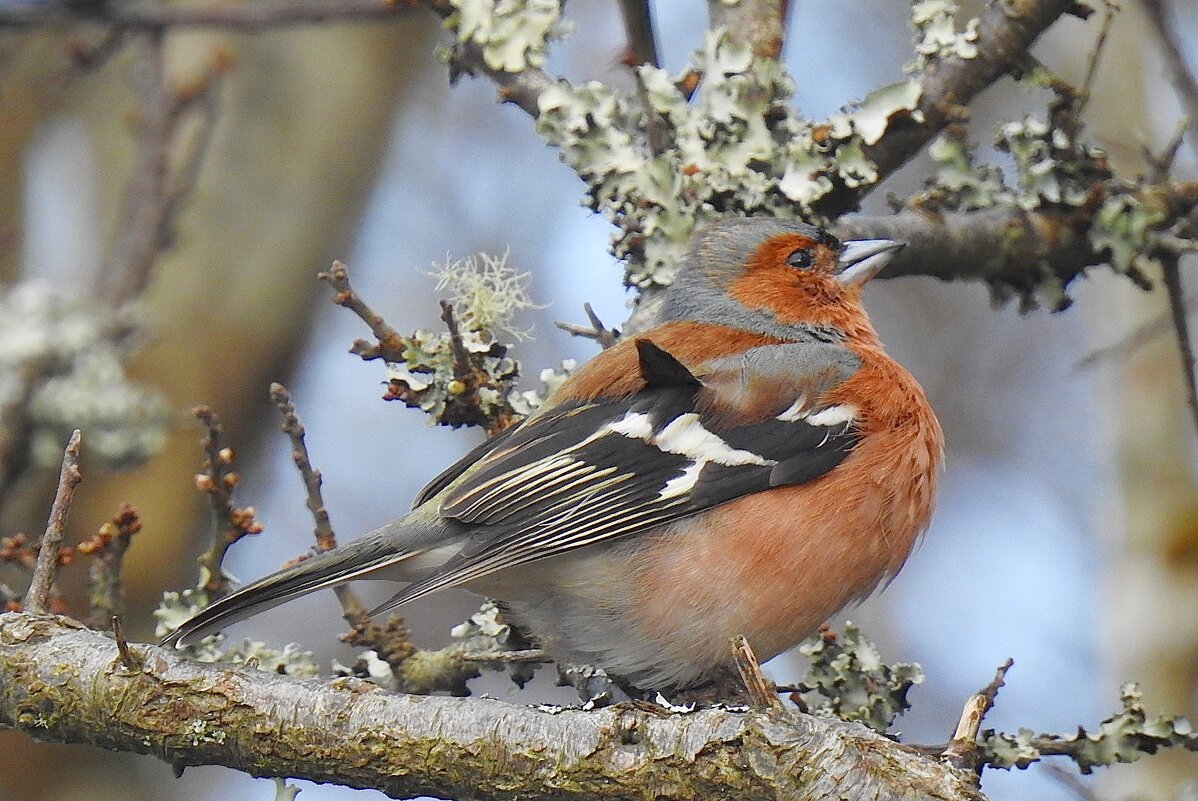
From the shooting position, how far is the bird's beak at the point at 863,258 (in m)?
4.45

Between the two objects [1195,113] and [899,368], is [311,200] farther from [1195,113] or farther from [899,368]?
[1195,113]

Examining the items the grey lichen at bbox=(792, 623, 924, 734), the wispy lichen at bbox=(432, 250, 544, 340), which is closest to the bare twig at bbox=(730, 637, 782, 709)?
the grey lichen at bbox=(792, 623, 924, 734)

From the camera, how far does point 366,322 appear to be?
365 centimetres

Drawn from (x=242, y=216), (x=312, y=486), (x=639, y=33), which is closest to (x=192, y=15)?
(x=242, y=216)

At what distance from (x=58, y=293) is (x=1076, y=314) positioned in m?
7.07

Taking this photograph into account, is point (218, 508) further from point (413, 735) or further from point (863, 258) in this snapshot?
point (863, 258)

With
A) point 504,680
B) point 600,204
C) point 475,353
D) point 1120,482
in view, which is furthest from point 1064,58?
point 504,680

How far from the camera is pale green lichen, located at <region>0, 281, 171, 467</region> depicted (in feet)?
15.9

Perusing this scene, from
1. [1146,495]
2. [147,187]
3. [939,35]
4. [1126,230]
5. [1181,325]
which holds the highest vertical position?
[147,187]

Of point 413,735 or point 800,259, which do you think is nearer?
point 413,735

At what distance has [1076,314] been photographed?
379 inches

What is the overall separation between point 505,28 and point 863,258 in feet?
4.82

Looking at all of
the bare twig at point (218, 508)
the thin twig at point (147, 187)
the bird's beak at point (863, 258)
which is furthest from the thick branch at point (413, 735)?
the thin twig at point (147, 187)

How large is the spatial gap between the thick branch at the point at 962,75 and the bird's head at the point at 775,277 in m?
0.22
